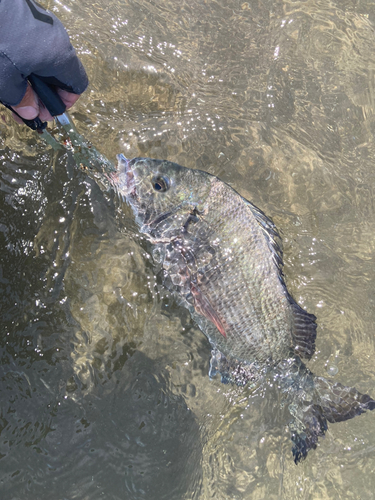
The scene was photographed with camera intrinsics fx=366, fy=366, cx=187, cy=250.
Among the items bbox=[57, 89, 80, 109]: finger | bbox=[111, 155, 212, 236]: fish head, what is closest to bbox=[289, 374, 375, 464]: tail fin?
bbox=[111, 155, 212, 236]: fish head

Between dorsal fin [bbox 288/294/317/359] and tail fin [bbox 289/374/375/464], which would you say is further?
tail fin [bbox 289/374/375/464]

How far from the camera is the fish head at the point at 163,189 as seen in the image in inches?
123

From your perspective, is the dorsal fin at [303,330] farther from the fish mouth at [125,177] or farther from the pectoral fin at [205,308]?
the fish mouth at [125,177]

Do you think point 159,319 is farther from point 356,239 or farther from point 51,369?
point 356,239

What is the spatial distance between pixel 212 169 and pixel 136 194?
1.11m

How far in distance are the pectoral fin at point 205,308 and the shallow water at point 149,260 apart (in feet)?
1.37

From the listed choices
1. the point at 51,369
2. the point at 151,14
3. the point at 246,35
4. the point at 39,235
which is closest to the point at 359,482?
the point at 51,369

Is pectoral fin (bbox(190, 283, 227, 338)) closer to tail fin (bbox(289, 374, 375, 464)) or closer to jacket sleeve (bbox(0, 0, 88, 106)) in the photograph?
tail fin (bbox(289, 374, 375, 464))

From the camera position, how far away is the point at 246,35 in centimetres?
444

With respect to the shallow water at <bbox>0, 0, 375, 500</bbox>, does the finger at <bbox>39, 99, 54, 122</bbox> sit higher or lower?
higher

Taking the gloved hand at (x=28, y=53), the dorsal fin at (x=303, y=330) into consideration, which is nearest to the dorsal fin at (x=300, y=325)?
the dorsal fin at (x=303, y=330)

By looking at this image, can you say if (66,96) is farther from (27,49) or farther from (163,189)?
(163,189)

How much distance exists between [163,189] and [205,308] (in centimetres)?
109

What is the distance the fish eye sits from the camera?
319cm
